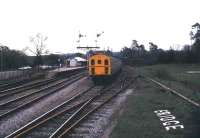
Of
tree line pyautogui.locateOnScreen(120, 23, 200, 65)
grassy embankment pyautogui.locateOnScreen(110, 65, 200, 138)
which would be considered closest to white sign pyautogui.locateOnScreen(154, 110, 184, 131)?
grassy embankment pyautogui.locateOnScreen(110, 65, 200, 138)

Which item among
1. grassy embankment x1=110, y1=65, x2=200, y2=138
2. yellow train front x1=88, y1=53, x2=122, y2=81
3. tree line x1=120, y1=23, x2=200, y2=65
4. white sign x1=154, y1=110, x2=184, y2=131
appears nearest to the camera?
grassy embankment x1=110, y1=65, x2=200, y2=138

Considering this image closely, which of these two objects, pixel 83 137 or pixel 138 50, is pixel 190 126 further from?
pixel 138 50

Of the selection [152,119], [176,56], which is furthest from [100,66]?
[176,56]

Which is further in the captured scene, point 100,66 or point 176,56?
point 176,56

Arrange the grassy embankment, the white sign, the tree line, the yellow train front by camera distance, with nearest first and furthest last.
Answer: the grassy embankment, the white sign, the yellow train front, the tree line

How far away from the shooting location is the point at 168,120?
15727 mm

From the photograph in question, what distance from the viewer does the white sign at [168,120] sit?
14233mm

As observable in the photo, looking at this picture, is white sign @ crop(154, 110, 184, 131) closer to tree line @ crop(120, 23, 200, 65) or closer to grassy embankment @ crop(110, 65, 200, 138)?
grassy embankment @ crop(110, 65, 200, 138)

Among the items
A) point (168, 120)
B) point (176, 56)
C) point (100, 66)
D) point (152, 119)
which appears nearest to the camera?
point (168, 120)

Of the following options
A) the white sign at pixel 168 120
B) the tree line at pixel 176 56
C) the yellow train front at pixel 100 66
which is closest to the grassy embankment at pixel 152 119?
the white sign at pixel 168 120

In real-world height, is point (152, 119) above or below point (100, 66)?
below

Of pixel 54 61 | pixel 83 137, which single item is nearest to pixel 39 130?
pixel 83 137

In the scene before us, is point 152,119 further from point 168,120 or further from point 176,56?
point 176,56

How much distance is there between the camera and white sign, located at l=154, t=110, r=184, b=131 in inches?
560
